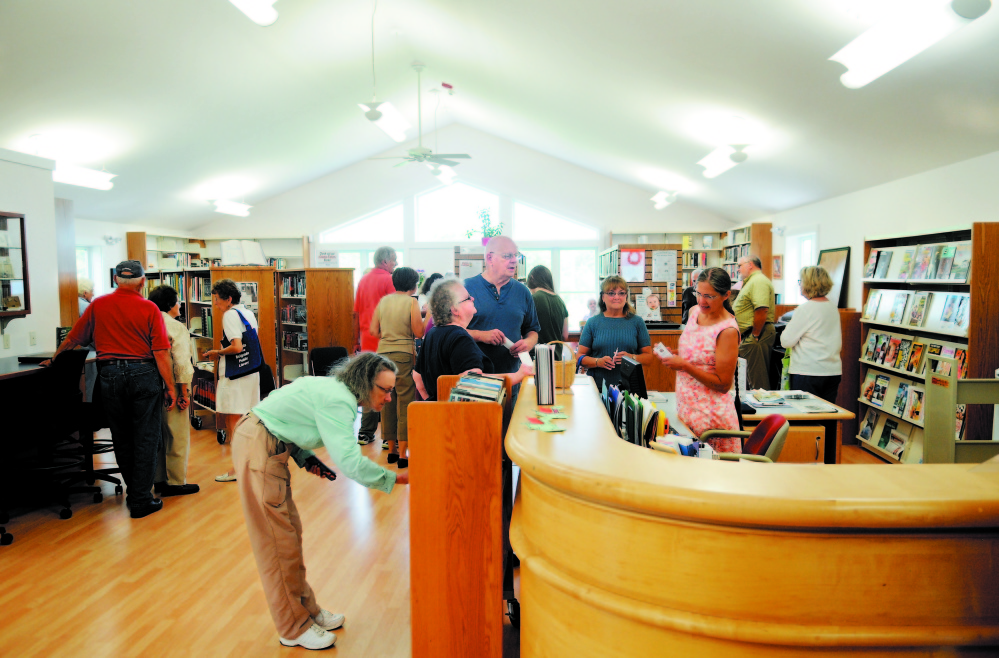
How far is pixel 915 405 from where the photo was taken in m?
4.82

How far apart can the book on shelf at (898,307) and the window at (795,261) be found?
3.61m

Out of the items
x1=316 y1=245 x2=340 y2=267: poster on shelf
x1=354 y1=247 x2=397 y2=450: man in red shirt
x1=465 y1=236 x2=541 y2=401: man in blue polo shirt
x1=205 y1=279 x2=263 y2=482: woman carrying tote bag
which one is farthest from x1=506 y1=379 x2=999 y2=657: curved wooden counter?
x1=316 y1=245 x2=340 y2=267: poster on shelf

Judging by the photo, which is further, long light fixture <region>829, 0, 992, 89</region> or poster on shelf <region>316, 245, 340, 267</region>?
poster on shelf <region>316, 245, 340, 267</region>

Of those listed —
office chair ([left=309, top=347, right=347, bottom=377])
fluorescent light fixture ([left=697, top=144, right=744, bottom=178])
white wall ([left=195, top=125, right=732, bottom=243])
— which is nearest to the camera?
fluorescent light fixture ([left=697, top=144, right=744, bottom=178])

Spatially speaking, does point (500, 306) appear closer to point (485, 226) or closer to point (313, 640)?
point (313, 640)

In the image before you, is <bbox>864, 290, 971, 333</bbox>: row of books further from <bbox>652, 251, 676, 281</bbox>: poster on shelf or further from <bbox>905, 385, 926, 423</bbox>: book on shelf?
<bbox>652, 251, 676, 281</bbox>: poster on shelf

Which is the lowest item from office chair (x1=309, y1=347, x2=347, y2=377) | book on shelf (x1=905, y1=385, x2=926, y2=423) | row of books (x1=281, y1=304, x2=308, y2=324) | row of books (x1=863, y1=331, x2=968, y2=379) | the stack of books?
book on shelf (x1=905, y1=385, x2=926, y2=423)

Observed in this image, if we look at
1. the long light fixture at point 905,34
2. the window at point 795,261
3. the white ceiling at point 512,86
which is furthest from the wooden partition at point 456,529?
the window at point 795,261

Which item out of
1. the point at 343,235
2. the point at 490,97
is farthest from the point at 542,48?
the point at 343,235

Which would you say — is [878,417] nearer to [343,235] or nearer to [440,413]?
[440,413]

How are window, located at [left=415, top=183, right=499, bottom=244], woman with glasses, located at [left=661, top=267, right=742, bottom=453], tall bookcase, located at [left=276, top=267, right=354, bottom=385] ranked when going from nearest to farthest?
1. woman with glasses, located at [left=661, top=267, right=742, bottom=453]
2. tall bookcase, located at [left=276, top=267, right=354, bottom=385]
3. window, located at [left=415, top=183, right=499, bottom=244]

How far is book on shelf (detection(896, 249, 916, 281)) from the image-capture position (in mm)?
5004

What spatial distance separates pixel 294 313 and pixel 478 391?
5.50m

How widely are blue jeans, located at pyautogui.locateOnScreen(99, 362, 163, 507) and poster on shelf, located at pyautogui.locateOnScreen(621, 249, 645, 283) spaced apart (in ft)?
16.1
